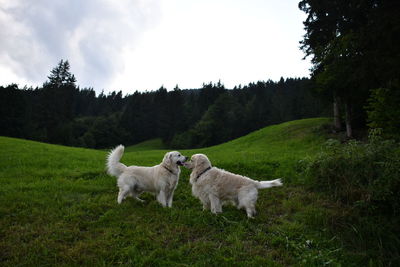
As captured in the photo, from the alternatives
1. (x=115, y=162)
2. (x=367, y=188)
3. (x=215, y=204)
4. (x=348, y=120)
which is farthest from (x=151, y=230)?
(x=348, y=120)

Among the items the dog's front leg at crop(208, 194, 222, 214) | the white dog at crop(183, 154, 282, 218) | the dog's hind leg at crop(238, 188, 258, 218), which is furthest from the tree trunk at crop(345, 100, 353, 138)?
the dog's front leg at crop(208, 194, 222, 214)

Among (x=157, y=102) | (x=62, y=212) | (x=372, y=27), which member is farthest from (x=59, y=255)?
(x=157, y=102)

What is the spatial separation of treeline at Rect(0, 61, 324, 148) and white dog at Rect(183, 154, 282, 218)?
4508 cm

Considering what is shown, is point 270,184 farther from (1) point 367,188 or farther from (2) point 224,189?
(1) point 367,188

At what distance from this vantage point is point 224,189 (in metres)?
6.05

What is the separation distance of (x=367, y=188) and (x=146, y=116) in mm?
76933

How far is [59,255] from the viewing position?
4.02 meters

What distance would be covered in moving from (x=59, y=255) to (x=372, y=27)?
1473 centimetres

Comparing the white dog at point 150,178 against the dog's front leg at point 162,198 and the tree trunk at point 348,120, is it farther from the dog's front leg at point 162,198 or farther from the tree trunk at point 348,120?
the tree trunk at point 348,120

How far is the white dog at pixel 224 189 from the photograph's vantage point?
581 cm

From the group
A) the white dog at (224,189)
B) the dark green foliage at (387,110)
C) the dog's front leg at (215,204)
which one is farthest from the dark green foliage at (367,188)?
the dark green foliage at (387,110)

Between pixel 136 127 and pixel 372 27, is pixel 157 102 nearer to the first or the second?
pixel 136 127

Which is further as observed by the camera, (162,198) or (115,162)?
(115,162)

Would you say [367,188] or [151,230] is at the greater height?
[367,188]
